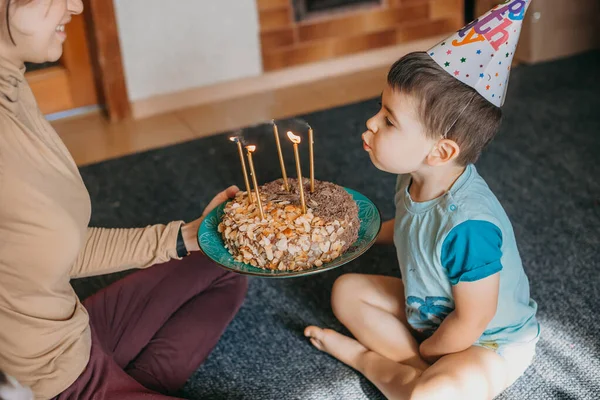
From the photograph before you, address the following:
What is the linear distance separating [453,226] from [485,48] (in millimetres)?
289

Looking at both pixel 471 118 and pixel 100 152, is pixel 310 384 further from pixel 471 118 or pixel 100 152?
pixel 100 152

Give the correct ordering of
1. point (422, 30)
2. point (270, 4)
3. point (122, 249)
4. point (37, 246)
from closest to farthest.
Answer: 1. point (37, 246)
2. point (122, 249)
3. point (270, 4)
4. point (422, 30)

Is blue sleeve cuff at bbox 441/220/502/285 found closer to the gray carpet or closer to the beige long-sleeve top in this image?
the gray carpet

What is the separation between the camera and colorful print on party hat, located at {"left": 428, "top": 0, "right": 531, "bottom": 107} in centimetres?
114

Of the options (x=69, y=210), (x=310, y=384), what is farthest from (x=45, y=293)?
(x=310, y=384)

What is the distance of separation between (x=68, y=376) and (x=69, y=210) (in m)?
0.27

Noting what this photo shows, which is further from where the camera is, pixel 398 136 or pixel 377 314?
pixel 377 314

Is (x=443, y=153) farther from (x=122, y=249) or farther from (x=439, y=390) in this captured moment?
(x=122, y=249)

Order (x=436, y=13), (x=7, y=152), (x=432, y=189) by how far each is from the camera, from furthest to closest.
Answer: (x=436, y=13) → (x=432, y=189) → (x=7, y=152)

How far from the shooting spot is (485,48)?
115 cm

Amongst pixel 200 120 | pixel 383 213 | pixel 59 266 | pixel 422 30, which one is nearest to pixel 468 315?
pixel 59 266

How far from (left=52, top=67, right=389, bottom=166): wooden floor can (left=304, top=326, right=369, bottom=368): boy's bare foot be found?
125 centimetres

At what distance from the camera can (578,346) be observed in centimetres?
146

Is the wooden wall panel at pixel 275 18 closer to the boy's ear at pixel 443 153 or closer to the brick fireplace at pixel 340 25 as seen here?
the brick fireplace at pixel 340 25
